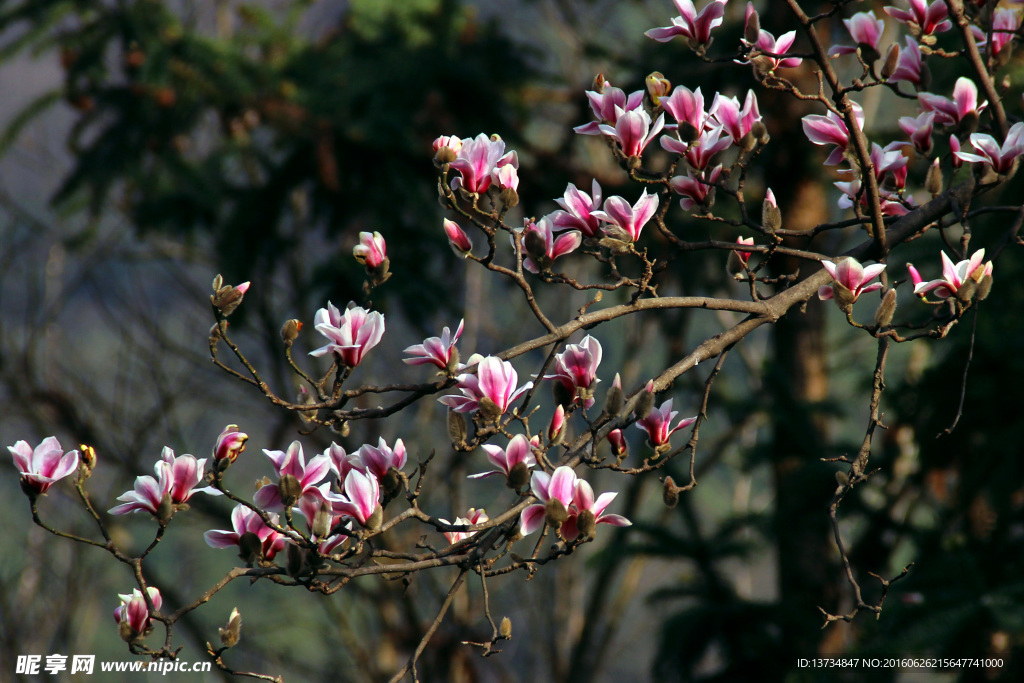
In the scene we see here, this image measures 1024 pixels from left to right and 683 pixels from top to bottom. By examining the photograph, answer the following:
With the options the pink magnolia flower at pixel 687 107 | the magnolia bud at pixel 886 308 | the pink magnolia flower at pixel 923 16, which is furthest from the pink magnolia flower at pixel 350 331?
the pink magnolia flower at pixel 923 16

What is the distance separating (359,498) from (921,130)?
113 cm

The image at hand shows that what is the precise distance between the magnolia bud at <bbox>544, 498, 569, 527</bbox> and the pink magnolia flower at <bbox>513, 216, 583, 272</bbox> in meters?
0.36

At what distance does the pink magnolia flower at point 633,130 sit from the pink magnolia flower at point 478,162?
0.56ft

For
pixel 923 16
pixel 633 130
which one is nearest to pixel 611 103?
pixel 633 130

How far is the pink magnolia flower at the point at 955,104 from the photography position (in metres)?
1.37

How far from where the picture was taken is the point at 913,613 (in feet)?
7.57

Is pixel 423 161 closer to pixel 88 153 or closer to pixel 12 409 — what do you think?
pixel 88 153

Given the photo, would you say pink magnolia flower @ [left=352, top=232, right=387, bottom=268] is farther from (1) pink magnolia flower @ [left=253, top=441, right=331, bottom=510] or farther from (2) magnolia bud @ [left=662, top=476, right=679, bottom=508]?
(2) magnolia bud @ [left=662, top=476, right=679, bottom=508]

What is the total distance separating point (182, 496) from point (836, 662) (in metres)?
2.09

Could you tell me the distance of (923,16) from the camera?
4.69 ft

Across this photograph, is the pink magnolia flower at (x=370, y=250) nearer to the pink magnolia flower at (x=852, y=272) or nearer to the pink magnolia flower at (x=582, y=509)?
the pink magnolia flower at (x=582, y=509)

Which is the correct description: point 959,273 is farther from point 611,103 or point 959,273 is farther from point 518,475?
point 518,475

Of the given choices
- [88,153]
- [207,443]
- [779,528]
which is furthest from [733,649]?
[207,443]

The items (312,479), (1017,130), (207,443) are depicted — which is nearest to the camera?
(312,479)
